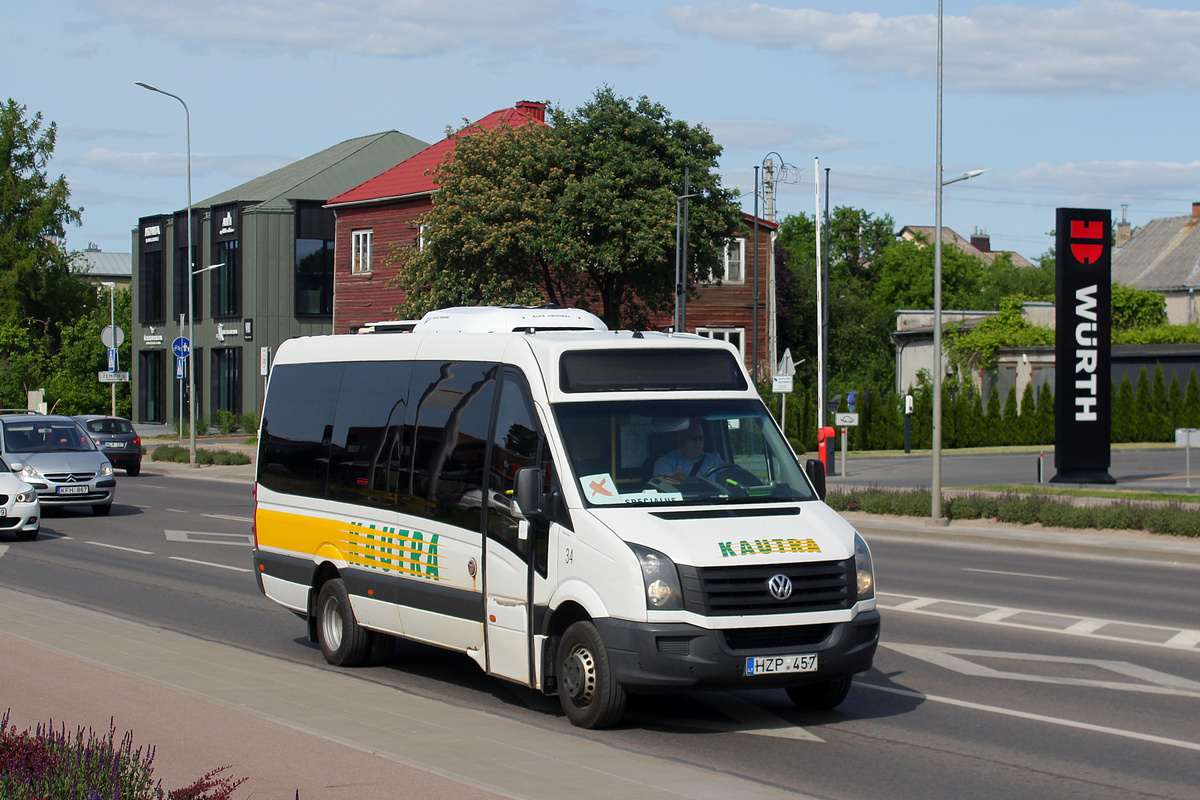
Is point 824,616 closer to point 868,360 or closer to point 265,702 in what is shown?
point 265,702

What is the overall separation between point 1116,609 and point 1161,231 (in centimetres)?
7562

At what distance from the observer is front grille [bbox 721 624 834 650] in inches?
295

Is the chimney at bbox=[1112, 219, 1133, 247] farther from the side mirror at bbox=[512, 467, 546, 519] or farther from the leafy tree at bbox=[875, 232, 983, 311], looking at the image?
the side mirror at bbox=[512, 467, 546, 519]

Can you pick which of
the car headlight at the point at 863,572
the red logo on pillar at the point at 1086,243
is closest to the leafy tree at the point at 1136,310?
the red logo on pillar at the point at 1086,243

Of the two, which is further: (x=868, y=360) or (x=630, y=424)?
(x=868, y=360)

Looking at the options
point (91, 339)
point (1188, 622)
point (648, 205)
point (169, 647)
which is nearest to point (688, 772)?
point (169, 647)

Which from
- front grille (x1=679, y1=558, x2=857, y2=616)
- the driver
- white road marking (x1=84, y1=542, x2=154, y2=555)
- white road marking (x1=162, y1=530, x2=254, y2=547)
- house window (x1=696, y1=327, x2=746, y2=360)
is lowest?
white road marking (x1=162, y1=530, x2=254, y2=547)

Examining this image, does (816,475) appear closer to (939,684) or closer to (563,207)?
(939,684)

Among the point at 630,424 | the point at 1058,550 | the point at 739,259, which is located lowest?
the point at 1058,550

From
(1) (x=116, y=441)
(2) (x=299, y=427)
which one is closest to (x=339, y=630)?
→ (2) (x=299, y=427)

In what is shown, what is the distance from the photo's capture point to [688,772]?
22.7ft

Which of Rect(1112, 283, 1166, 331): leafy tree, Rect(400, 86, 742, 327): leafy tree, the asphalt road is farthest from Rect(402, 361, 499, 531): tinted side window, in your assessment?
Rect(1112, 283, 1166, 331): leafy tree

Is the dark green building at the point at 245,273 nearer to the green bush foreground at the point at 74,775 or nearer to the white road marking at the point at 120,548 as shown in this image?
the white road marking at the point at 120,548

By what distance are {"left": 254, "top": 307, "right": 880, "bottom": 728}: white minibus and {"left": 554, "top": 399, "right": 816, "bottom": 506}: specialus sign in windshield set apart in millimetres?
13
